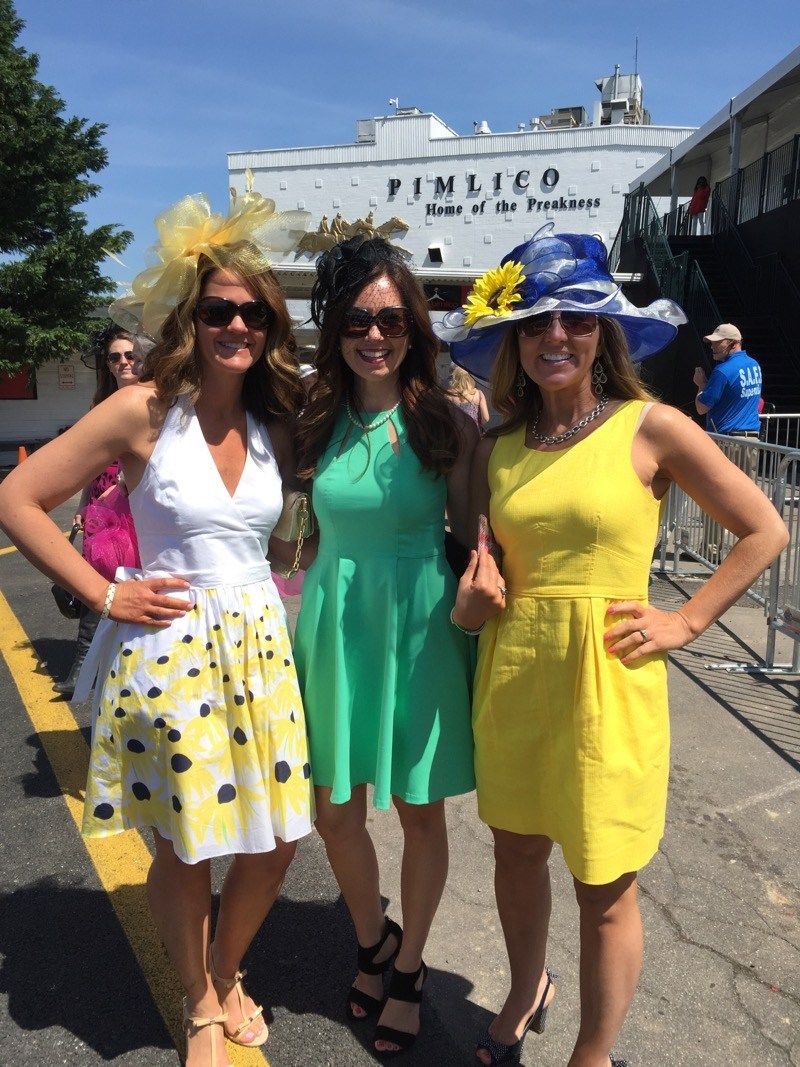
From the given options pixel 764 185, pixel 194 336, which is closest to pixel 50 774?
pixel 194 336

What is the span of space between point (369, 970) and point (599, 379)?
180 centimetres

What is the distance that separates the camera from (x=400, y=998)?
2.23 metres

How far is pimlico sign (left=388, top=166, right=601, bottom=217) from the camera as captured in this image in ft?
84.9

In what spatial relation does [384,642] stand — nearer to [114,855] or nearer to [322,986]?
[322,986]

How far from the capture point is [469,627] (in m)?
1.99

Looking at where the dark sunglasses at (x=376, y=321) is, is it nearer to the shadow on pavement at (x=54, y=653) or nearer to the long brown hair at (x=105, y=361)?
the long brown hair at (x=105, y=361)

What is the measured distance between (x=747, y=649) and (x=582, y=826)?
4.27 m

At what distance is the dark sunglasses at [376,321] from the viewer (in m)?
2.10

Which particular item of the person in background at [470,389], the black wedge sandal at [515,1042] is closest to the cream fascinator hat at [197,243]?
the person in background at [470,389]

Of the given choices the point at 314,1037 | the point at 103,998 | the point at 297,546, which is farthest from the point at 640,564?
the point at 103,998

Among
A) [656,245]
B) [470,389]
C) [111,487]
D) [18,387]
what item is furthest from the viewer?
[18,387]

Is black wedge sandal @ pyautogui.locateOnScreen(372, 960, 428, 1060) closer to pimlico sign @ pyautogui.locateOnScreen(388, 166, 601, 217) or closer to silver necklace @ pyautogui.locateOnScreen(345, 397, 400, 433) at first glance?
silver necklace @ pyautogui.locateOnScreen(345, 397, 400, 433)

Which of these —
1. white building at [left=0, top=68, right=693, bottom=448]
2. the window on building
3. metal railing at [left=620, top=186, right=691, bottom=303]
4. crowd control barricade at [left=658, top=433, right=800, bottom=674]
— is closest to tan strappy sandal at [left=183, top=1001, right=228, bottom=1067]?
crowd control barricade at [left=658, top=433, right=800, bottom=674]

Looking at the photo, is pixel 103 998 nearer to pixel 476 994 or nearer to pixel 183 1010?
pixel 183 1010
